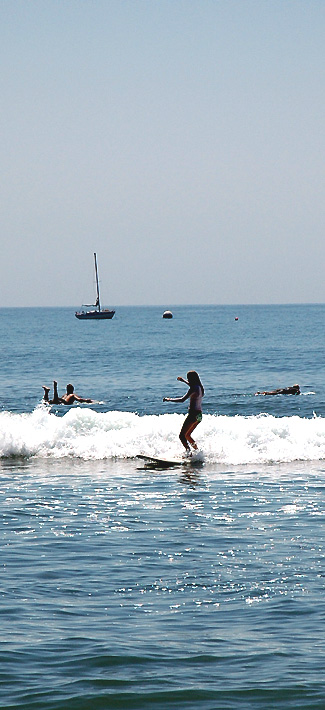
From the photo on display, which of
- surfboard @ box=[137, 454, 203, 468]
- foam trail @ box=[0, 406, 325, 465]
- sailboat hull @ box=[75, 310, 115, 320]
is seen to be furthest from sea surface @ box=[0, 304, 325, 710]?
sailboat hull @ box=[75, 310, 115, 320]

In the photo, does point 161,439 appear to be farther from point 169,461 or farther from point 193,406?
point 169,461

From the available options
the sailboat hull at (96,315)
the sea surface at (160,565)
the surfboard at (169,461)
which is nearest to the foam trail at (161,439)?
the sea surface at (160,565)

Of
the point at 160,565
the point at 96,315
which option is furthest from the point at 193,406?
the point at 96,315

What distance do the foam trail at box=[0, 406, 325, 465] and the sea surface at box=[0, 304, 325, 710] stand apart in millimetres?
57

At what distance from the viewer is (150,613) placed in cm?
905

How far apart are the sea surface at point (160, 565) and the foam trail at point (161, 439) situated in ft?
0.19

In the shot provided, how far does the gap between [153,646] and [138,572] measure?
2402 millimetres

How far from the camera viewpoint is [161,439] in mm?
23188

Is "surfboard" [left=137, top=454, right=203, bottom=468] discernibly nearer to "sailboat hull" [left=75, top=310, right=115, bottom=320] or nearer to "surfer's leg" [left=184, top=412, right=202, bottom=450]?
"surfer's leg" [left=184, top=412, right=202, bottom=450]

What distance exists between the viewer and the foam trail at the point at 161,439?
21562mm

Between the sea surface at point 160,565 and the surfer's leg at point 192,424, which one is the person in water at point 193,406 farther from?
the sea surface at point 160,565

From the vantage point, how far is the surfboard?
64.8 ft

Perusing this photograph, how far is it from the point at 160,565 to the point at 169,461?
29.3ft

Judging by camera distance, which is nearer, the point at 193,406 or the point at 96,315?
the point at 193,406
